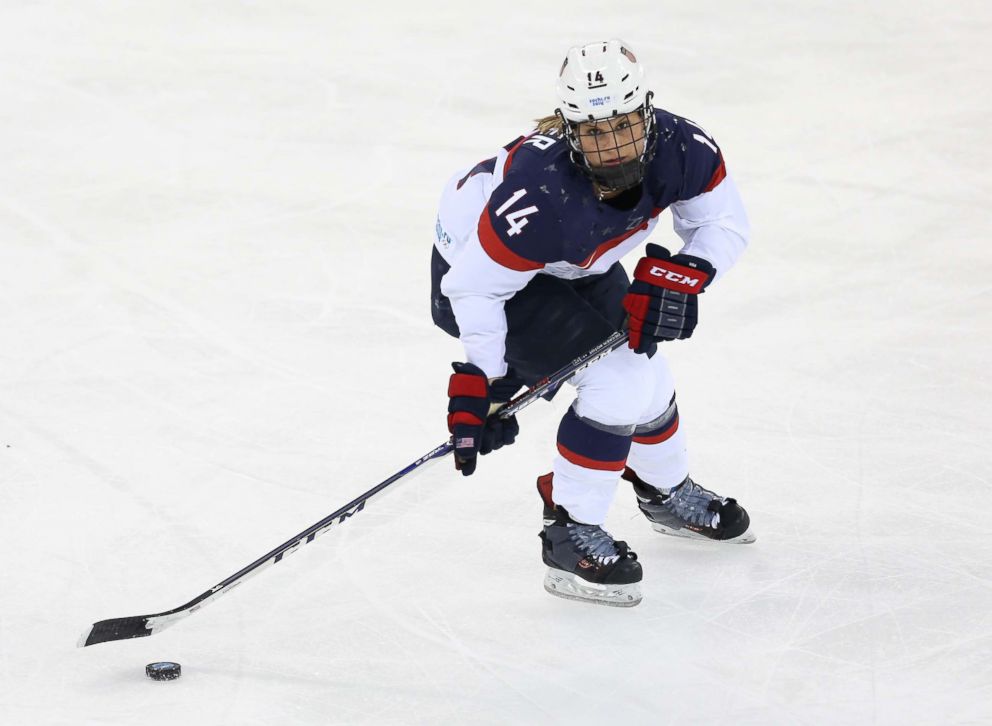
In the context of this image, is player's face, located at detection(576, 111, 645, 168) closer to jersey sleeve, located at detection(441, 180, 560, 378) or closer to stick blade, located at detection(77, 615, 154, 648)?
jersey sleeve, located at detection(441, 180, 560, 378)

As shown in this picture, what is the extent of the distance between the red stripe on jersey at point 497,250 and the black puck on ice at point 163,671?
1.00 meters

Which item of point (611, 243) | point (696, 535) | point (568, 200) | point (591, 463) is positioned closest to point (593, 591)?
point (591, 463)

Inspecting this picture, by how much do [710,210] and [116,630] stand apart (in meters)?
1.47

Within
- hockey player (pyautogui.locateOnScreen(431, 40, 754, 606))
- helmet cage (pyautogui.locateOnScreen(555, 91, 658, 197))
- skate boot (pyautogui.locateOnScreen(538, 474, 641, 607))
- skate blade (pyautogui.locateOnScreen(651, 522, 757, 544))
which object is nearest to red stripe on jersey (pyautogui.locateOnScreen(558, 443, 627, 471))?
hockey player (pyautogui.locateOnScreen(431, 40, 754, 606))

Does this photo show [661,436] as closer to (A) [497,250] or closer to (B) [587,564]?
(B) [587,564]

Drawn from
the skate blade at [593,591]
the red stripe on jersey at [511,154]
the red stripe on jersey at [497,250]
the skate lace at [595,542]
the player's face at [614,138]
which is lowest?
the skate blade at [593,591]

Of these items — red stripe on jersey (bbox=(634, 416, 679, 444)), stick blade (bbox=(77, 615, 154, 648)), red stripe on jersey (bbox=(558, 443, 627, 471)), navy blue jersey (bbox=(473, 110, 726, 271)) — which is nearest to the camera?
navy blue jersey (bbox=(473, 110, 726, 271))

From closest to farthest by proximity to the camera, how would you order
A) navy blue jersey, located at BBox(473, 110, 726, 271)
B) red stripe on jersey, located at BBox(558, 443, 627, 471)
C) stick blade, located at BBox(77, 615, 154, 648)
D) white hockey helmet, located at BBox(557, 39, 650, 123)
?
white hockey helmet, located at BBox(557, 39, 650, 123)
navy blue jersey, located at BBox(473, 110, 726, 271)
stick blade, located at BBox(77, 615, 154, 648)
red stripe on jersey, located at BBox(558, 443, 627, 471)

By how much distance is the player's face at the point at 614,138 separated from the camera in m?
2.50

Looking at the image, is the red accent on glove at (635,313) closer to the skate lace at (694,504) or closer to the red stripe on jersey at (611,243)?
the red stripe on jersey at (611,243)

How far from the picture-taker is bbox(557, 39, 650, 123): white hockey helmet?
2484 mm

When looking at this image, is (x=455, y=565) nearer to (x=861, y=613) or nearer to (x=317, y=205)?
(x=861, y=613)

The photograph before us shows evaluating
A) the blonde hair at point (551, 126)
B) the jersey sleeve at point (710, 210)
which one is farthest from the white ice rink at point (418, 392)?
the blonde hair at point (551, 126)

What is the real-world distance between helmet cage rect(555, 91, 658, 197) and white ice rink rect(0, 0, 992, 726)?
0.92 meters
